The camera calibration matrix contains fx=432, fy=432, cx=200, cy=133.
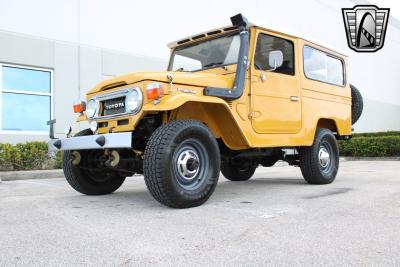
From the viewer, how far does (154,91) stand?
417cm

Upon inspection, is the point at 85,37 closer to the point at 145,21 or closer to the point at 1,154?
the point at 145,21

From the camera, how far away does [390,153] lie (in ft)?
55.6

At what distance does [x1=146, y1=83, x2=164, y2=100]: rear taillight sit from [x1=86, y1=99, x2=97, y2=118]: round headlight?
1.13 metres

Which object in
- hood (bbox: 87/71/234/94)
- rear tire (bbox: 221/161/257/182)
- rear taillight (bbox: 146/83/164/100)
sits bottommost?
rear tire (bbox: 221/161/257/182)

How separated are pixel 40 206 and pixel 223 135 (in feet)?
7.35

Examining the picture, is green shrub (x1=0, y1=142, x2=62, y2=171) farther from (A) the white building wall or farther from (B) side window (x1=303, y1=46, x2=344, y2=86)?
(B) side window (x1=303, y1=46, x2=344, y2=86)

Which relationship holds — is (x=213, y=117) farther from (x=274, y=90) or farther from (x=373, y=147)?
(x=373, y=147)

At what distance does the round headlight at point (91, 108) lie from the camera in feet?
16.7

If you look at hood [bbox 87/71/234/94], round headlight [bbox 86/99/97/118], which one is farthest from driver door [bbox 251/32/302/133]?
round headlight [bbox 86/99/97/118]

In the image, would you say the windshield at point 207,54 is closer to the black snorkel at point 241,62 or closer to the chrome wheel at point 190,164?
the black snorkel at point 241,62

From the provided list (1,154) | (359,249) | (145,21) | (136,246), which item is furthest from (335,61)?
(145,21)

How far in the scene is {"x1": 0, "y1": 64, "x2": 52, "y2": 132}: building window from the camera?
10.8 m

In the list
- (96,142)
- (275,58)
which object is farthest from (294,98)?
(96,142)

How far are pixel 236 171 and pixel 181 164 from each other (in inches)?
127
